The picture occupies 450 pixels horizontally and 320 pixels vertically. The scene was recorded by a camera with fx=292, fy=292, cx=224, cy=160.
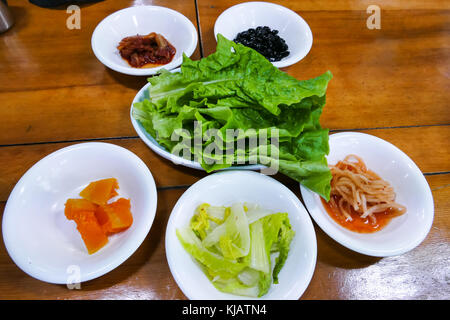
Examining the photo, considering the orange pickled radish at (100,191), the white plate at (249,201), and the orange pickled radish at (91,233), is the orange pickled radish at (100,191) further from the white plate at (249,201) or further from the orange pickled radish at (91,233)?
the white plate at (249,201)

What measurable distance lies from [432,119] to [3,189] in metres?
2.46

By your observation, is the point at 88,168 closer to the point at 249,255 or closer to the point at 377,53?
the point at 249,255

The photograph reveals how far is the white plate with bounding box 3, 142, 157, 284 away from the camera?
1.05m

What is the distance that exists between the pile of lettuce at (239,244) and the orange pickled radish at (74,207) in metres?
0.42

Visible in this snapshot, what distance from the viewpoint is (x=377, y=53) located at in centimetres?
223

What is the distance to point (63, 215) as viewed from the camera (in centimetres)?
132

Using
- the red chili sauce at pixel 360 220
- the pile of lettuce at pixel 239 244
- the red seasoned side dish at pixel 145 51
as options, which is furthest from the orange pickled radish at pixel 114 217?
the red seasoned side dish at pixel 145 51

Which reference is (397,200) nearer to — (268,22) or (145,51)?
(268,22)

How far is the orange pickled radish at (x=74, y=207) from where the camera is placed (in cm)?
123

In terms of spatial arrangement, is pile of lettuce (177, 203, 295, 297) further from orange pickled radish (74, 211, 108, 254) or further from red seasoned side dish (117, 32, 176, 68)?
red seasoned side dish (117, 32, 176, 68)

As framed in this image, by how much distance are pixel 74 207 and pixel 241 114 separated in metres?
0.84

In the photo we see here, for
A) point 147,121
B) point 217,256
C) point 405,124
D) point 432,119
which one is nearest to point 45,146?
point 147,121

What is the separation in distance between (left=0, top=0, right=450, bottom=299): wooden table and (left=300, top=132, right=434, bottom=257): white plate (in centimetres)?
13

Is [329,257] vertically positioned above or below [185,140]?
below
